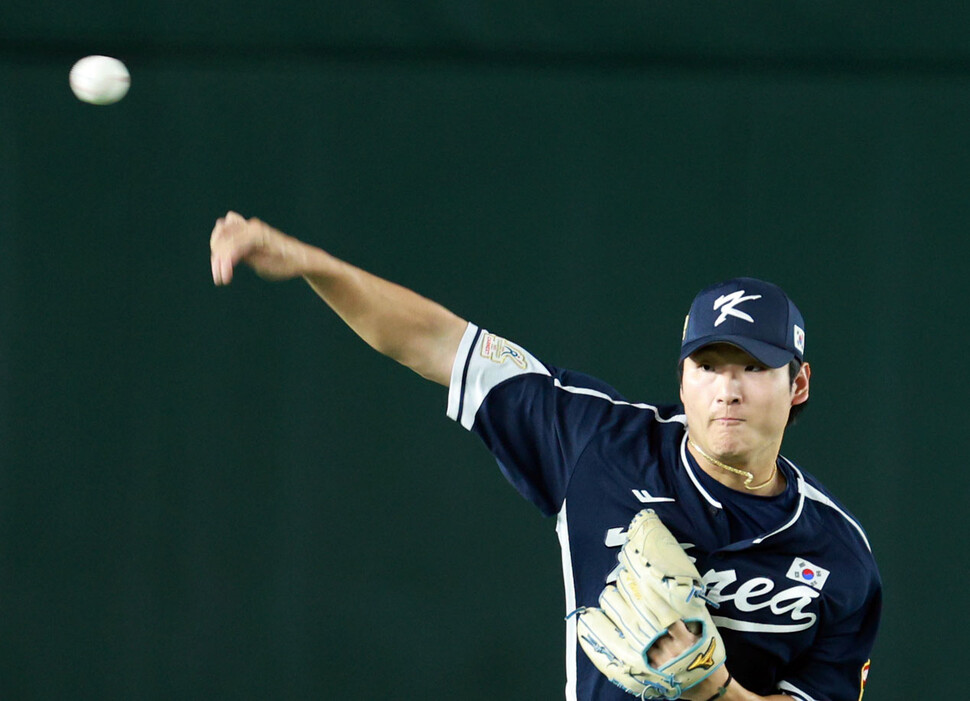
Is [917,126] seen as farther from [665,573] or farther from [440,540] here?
[665,573]

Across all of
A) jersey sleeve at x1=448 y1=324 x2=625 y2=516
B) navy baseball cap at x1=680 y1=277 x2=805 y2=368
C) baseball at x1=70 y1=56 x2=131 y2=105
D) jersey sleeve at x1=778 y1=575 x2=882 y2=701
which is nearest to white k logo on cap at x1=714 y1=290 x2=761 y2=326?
navy baseball cap at x1=680 y1=277 x2=805 y2=368

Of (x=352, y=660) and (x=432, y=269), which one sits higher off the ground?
(x=432, y=269)

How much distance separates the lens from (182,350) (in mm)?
3494

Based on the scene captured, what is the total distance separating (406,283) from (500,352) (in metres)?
1.51

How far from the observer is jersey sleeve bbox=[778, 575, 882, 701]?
6.37 feet

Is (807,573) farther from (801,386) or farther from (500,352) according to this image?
(500,352)

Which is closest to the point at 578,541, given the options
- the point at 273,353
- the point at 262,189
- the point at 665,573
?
the point at 665,573

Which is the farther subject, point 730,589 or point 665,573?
point 730,589

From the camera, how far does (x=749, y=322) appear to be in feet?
6.12

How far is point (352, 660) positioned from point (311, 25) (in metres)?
2.05

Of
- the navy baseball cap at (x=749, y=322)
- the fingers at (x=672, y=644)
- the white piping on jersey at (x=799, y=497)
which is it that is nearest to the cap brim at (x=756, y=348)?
the navy baseball cap at (x=749, y=322)

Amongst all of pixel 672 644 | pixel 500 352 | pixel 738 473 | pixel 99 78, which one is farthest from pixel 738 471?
pixel 99 78

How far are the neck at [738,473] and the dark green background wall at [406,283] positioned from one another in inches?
59.6

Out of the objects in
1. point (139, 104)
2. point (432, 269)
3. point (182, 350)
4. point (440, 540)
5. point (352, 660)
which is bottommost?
point (352, 660)
